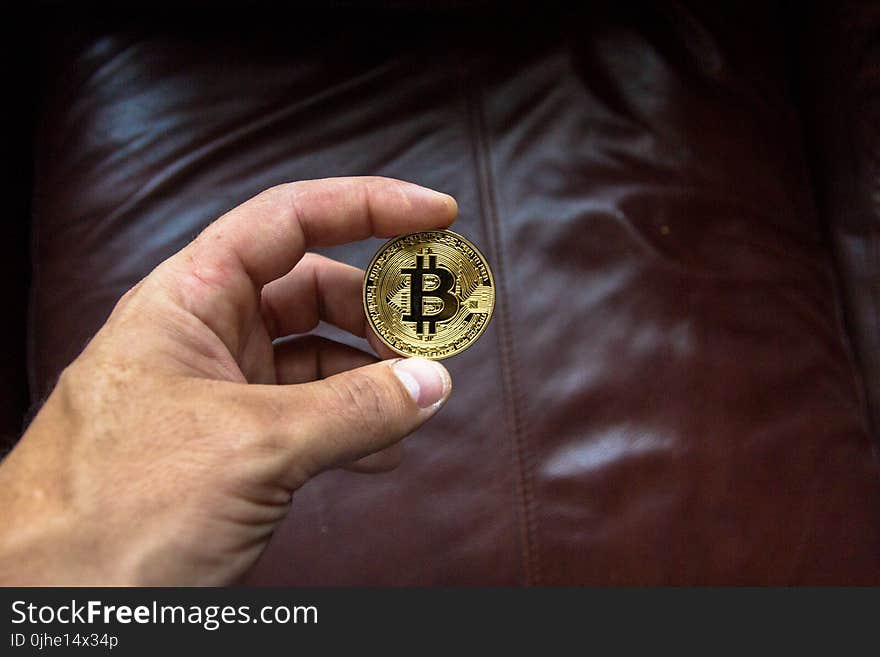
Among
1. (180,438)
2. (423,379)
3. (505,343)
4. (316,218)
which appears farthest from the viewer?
(505,343)

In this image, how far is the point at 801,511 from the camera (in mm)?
1021

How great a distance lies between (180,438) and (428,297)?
0.35 meters

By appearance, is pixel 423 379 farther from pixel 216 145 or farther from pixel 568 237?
pixel 216 145

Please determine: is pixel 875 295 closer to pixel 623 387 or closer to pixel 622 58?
pixel 623 387

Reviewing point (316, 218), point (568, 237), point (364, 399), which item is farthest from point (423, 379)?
point (568, 237)

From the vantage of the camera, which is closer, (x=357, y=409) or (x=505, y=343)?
Result: (x=357, y=409)

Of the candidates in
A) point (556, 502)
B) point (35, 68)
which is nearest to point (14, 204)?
point (35, 68)

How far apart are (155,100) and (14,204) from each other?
0.26 meters

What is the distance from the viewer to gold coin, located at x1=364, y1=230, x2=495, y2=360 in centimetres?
90

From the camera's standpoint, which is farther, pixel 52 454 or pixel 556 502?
pixel 556 502

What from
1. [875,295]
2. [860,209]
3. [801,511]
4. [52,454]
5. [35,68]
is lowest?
[801,511]

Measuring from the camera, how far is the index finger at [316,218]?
858 millimetres

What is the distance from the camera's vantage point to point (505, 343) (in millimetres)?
1083

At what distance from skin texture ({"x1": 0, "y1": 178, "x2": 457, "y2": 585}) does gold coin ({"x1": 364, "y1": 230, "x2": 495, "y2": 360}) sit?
0.09 m
